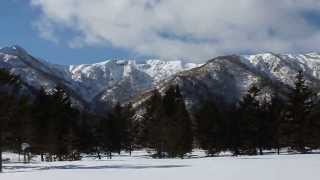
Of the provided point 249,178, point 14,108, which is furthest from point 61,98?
point 249,178

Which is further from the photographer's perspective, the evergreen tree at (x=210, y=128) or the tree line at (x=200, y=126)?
the evergreen tree at (x=210, y=128)

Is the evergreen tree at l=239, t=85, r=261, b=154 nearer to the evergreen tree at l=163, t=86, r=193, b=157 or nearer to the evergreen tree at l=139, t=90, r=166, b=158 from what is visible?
the evergreen tree at l=163, t=86, r=193, b=157

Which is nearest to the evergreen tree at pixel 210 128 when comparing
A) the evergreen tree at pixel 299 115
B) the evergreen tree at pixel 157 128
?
the evergreen tree at pixel 157 128

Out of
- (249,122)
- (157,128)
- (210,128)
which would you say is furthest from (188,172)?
(210,128)

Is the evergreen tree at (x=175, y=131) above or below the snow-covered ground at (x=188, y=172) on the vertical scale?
above

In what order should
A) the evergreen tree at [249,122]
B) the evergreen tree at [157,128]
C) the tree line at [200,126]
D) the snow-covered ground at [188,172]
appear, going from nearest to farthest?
the snow-covered ground at [188,172], the evergreen tree at [157,128], the tree line at [200,126], the evergreen tree at [249,122]

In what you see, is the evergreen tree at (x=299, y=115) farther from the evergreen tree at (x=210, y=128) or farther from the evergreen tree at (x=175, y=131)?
the evergreen tree at (x=175, y=131)

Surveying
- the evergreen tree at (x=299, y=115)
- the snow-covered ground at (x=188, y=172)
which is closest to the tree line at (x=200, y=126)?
the evergreen tree at (x=299, y=115)

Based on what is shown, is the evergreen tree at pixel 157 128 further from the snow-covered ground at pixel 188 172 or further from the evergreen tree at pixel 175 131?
the snow-covered ground at pixel 188 172

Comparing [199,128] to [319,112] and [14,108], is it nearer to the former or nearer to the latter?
[319,112]

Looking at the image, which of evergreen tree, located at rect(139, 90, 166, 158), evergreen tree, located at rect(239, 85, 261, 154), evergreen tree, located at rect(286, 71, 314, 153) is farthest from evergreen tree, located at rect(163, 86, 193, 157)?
evergreen tree, located at rect(286, 71, 314, 153)

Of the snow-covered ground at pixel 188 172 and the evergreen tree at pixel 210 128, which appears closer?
the snow-covered ground at pixel 188 172

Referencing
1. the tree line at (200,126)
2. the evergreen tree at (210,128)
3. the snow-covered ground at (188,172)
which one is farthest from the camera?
the evergreen tree at (210,128)

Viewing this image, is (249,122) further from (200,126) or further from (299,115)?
(200,126)
